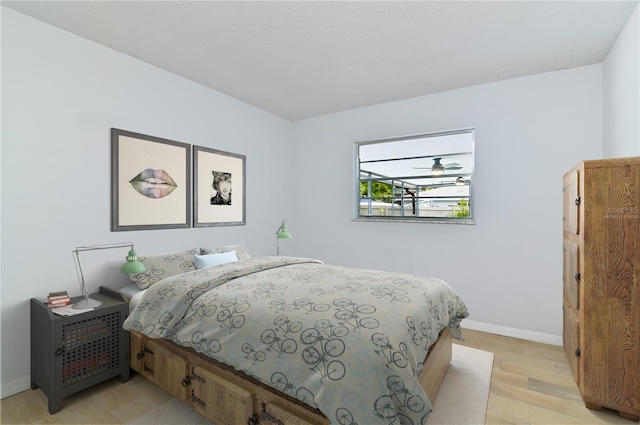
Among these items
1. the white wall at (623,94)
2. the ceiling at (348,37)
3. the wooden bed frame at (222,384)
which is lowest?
the wooden bed frame at (222,384)

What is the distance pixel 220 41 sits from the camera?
97.8 inches

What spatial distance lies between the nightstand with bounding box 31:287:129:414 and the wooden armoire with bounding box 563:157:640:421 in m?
3.17

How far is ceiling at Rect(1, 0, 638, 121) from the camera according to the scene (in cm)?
208

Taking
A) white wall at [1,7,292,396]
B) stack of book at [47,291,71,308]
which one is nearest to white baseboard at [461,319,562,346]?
white wall at [1,7,292,396]

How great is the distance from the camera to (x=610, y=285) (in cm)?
188

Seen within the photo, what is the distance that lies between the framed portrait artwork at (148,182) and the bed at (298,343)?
801 millimetres

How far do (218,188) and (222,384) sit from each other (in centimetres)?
230

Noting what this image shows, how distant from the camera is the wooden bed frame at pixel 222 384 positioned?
149cm

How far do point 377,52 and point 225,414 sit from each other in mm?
2852

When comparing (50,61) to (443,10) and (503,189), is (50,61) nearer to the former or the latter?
(443,10)

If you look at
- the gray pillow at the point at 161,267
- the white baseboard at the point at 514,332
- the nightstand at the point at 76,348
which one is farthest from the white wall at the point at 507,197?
the nightstand at the point at 76,348

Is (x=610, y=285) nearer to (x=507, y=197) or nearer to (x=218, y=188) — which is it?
(x=507, y=197)

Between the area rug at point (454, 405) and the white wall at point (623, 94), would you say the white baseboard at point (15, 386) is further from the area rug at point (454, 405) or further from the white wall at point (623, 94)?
the white wall at point (623, 94)

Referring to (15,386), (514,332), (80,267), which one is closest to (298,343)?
(80,267)
